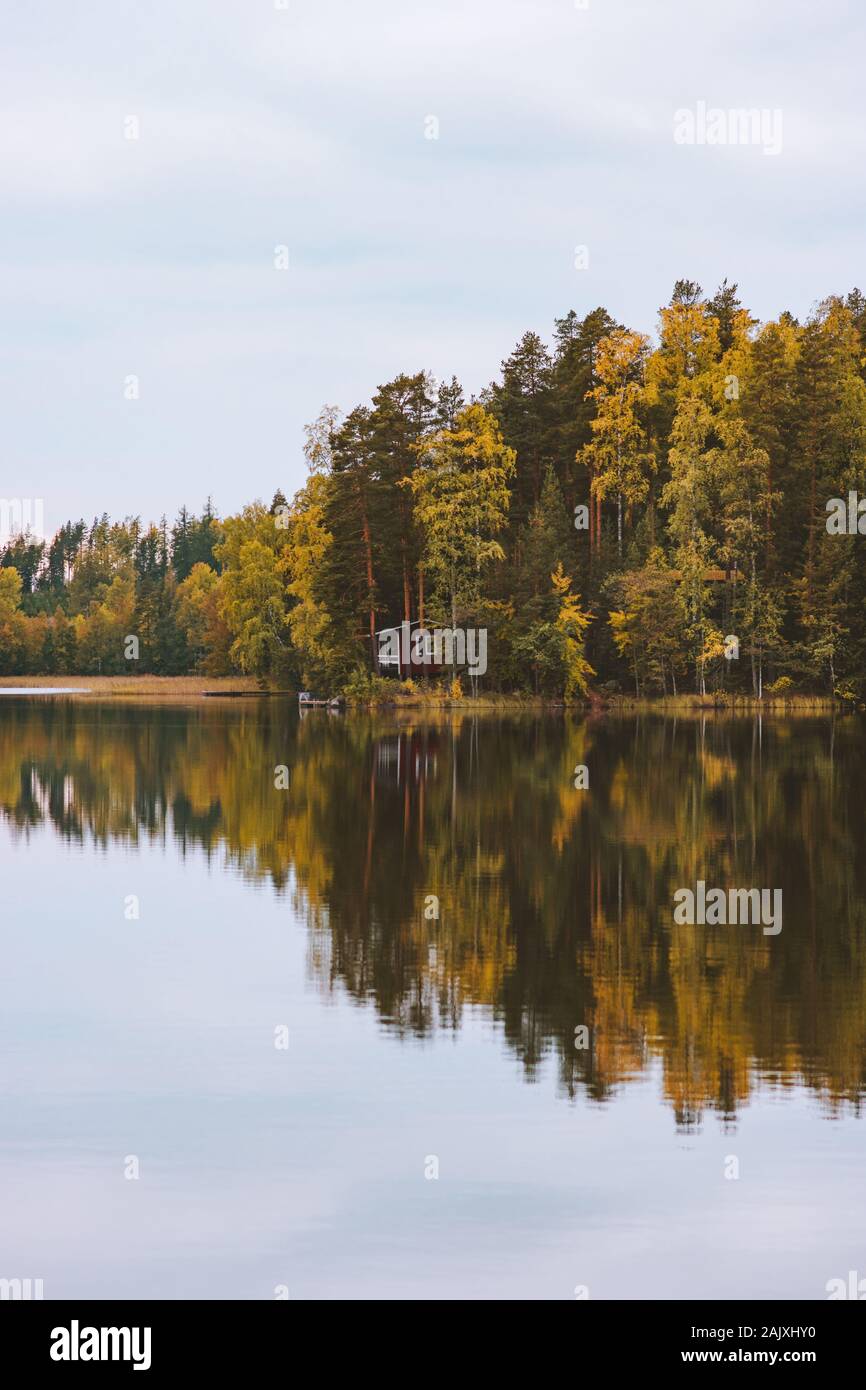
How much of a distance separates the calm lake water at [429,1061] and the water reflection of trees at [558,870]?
94mm

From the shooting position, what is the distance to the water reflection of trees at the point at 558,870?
16.2m

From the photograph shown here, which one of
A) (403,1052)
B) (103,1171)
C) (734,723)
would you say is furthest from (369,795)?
(734,723)

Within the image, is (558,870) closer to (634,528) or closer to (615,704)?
(615,704)

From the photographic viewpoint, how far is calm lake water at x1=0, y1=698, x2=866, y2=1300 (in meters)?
11.2

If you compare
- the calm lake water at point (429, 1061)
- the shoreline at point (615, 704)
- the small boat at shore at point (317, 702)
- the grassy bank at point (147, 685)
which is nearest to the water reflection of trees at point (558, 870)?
the calm lake water at point (429, 1061)

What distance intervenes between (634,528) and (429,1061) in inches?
3554

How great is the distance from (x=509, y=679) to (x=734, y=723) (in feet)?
57.9

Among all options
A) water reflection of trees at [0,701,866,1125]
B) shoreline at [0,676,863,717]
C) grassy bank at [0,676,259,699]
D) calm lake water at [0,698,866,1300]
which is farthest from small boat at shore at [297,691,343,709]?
calm lake water at [0,698,866,1300]

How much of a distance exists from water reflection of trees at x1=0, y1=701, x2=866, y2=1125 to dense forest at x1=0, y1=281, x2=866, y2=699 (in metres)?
32.3

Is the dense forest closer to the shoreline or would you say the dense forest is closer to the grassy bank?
the shoreline

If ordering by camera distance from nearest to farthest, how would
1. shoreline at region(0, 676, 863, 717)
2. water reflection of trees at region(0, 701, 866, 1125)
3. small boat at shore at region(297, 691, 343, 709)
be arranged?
1. water reflection of trees at region(0, 701, 866, 1125)
2. shoreline at region(0, 676, 863, 717)
3. small boat at shore at region(297, 691, 343, 709)

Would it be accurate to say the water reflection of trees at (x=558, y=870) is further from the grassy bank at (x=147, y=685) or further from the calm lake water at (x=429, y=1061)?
the grassy bank at (x=147, y=685)

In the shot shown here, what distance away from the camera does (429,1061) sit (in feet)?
50.6
